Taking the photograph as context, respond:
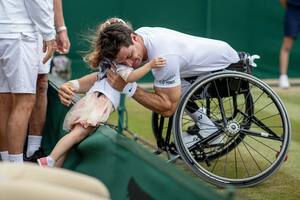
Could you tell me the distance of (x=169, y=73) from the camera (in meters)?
4.62

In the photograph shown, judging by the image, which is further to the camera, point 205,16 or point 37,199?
point 205,16

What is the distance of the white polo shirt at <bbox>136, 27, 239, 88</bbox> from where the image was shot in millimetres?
4641

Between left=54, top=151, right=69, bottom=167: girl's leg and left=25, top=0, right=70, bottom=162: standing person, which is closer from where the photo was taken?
left=54, top=151, right=69, bottom=167: girl's leg

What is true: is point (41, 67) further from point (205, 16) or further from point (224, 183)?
point (205, 16)

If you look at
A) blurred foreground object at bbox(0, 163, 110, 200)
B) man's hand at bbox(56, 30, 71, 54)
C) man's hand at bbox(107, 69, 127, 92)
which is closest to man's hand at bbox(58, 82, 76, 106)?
man's hand at bbox(107, 69, 127, 92)

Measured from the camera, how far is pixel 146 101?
185 inches

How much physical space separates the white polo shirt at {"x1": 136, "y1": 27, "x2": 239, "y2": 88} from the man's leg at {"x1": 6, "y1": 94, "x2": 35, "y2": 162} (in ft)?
2.86

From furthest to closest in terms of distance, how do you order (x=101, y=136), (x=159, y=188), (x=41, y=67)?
(x=41, y=67), (x=101, y=136), (x=159, y=188)

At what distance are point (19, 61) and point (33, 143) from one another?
2.67 feet

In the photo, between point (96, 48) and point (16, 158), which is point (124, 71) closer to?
point (96, 48)

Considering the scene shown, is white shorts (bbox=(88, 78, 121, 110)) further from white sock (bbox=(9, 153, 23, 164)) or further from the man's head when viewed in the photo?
white sock (bbox=(9, 153, 23, 164))

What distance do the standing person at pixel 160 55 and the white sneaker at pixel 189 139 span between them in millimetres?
298

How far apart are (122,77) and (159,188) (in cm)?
170

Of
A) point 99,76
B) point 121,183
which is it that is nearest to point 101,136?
point 121,183
